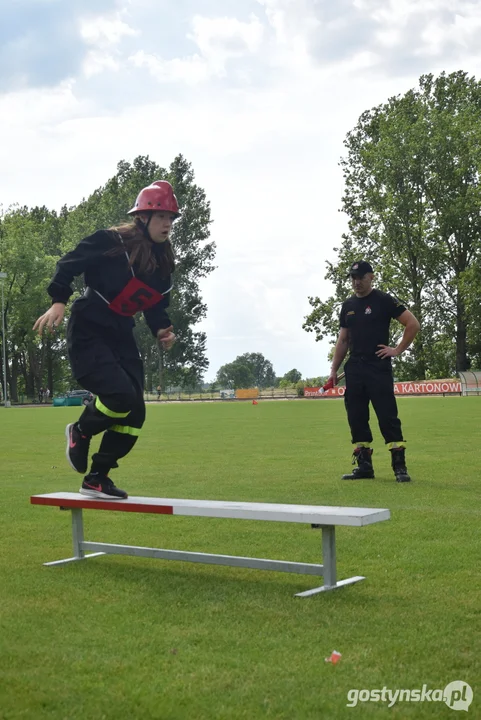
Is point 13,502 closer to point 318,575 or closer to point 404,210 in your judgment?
point 318,575

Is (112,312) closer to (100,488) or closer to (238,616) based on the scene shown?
(100,488)

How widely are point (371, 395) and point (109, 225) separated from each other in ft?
212

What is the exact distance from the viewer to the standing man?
10.1 meters

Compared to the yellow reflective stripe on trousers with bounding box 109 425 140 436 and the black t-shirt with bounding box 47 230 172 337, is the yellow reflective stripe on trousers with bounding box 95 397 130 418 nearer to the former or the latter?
the yellow reflective stripe on trousers with bounding box 109 425 140 436

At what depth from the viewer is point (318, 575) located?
4.98m

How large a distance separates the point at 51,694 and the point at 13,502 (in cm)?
569

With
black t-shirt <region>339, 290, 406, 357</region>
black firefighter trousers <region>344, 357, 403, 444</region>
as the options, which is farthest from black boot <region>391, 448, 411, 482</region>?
black t-shirt <region>339, 290, 406, 357</region>

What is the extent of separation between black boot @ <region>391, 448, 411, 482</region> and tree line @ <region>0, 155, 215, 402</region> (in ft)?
206

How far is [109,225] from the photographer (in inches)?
2859

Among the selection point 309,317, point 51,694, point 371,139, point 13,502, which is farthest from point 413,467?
point 371,139

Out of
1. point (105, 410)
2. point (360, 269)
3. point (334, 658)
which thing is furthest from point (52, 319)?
point (360, 269)

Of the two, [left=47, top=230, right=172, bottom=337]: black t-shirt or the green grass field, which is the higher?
[left=47, top=230, right=172, bottom=337]: black t-shirt

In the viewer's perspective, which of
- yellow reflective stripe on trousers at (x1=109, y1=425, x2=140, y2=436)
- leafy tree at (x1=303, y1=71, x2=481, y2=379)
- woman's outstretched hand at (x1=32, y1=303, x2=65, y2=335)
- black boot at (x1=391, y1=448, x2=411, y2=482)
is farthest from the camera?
leafy tree at (x1=303, y1=71, x2=481, y2=379)

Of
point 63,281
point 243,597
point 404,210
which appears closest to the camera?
point 243,597
